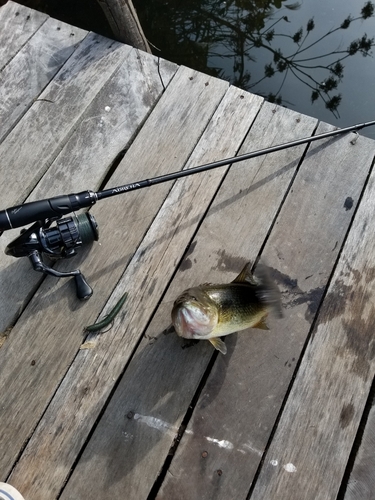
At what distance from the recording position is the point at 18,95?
9.54ft

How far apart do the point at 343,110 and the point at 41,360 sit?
337 cm

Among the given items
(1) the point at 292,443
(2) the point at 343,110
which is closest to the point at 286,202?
(1) the point at 292,443

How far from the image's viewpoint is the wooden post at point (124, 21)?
10.3 feet

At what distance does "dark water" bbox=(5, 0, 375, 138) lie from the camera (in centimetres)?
434

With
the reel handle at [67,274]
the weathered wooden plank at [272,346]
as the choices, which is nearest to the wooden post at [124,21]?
the weathered wooden plank at [272,346]

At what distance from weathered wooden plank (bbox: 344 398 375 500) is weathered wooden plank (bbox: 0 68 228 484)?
1.11 m

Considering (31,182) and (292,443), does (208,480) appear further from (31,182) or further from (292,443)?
(31,182)

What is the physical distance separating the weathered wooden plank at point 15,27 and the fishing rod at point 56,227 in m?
1.39

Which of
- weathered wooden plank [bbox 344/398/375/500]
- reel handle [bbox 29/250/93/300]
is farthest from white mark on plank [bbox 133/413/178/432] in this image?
weathered wooden plank [bbox 344/398/375/500]

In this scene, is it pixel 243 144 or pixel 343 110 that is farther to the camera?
pixel 343 110

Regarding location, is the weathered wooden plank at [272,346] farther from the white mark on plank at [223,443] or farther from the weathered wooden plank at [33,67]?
the weathered wooden plank at [33,67]

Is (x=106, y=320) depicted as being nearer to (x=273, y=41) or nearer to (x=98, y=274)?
(x=98, y=274)

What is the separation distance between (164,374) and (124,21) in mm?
2324

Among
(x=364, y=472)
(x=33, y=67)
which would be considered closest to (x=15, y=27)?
(x=33, y=67)
